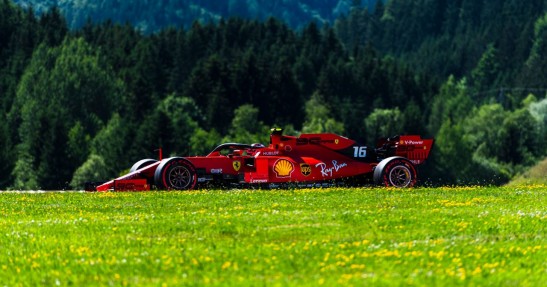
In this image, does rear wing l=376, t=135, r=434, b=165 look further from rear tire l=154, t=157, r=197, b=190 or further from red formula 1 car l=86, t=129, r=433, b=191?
rear tire l=154, t=157, r=197, b=190

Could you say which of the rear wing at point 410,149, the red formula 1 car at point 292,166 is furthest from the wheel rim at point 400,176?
the rear wing at point 410,149

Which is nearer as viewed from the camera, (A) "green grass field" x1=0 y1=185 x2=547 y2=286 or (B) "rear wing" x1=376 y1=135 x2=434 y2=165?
(A) "green grass field" x1=0 y1=185 x2=547 y2=286

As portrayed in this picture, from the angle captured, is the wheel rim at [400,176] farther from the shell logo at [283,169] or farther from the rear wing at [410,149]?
the shell logo at [283,169]

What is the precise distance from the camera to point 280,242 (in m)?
21.4

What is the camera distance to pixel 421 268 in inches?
718

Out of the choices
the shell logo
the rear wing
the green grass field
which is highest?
the rear wing

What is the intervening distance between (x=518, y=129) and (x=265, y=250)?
172068 millimetres

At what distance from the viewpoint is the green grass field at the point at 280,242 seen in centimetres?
1786

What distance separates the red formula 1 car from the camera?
129 ft

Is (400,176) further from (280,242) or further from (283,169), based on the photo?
(280,242)

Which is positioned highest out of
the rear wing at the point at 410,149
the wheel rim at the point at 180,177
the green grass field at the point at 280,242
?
the rear wing at the point at 410,149

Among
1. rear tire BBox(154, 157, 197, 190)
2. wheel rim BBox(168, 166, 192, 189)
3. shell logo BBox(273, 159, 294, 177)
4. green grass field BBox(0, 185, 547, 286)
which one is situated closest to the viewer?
green grass field BBox(0, 185, 547, 286)

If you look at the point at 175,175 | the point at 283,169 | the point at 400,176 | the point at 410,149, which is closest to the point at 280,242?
the point at 400,176

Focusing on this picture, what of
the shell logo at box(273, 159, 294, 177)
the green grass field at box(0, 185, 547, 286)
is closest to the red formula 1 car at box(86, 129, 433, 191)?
the shell logo at box(273, 159, 294, 177)
